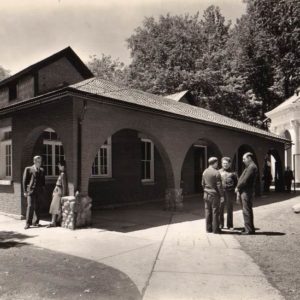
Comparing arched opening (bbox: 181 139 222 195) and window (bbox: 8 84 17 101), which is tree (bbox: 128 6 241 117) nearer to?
arched opening (bbox: 181 139 222 195)

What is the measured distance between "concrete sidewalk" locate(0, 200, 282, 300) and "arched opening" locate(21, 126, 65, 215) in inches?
58.2

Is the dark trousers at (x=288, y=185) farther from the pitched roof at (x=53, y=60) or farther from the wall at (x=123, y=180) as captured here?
the pitched roof at (x=53, y=60)

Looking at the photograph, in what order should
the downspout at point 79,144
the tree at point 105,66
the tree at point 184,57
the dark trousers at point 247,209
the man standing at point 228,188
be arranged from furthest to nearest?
1. the tree at point 105,66
2. the tree at point 184,57
3. the downspout at point 79,144
4. the man standing at point 228,188
5. the dark trousers at point 247,209

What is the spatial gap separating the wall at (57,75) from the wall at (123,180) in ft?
16.2

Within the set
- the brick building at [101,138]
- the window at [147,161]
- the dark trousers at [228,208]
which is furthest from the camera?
the window at [147,161]

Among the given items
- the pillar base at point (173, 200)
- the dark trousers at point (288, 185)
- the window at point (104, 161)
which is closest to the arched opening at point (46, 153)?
the window at point (104, 161)

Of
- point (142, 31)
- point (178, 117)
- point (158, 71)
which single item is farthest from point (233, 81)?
point (178, 117)

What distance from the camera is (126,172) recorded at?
1485 cm

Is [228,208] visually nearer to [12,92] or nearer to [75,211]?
[75,211]

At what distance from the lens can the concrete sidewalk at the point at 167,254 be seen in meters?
4.82

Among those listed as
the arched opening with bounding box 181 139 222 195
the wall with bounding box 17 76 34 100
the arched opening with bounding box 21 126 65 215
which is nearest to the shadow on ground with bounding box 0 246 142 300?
the arched opening with bounding box 21 126 65 215

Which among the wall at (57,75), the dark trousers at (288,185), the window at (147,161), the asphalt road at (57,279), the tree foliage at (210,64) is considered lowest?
the asphalt road at (57,279)

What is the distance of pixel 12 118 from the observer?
11953 millimetres

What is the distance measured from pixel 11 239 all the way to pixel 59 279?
11.9 feet
